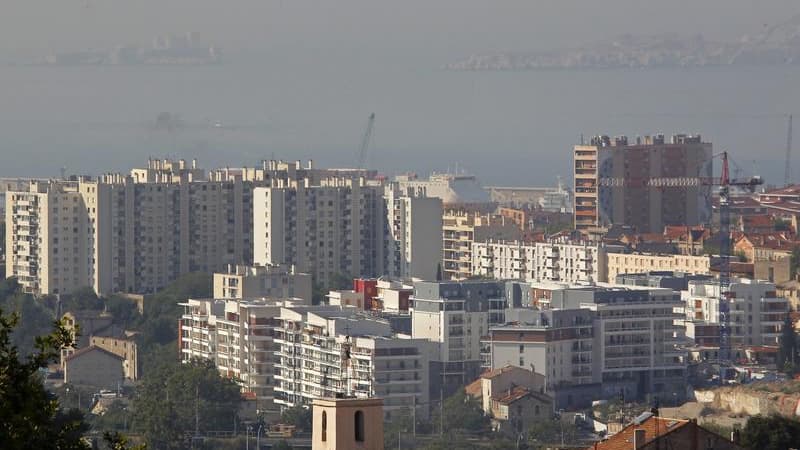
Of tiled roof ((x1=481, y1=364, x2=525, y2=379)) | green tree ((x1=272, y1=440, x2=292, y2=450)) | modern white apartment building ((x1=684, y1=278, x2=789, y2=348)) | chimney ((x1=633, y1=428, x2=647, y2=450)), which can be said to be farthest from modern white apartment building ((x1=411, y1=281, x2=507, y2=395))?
chimney ((x1=633, y1=428, x2=647, y2=450))

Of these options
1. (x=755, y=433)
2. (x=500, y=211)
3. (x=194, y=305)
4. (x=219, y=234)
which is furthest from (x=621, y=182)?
(x=755, y=433)

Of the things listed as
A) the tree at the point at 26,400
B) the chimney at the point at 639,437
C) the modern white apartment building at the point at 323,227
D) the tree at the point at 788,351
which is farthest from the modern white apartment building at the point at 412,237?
the tree at the point at 26,400

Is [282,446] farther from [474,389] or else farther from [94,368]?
[94,368]

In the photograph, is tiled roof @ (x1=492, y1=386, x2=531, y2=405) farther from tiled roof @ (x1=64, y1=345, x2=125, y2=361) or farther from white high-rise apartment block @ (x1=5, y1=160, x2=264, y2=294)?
white high-rise apartment block @ (x1=5, y1=160, x2=264, y2=294)

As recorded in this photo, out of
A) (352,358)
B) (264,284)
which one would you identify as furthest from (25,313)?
(352,358)

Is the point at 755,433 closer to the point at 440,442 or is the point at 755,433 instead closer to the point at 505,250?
the point at 440,442
